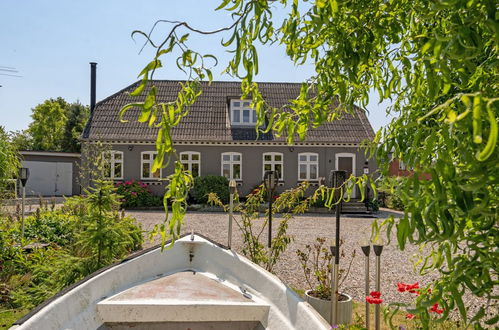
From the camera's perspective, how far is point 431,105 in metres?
1.84

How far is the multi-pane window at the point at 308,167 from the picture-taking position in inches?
840

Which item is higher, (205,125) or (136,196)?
(205,125)

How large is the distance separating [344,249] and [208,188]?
10314mm

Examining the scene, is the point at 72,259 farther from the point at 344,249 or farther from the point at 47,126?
the point at 47,126

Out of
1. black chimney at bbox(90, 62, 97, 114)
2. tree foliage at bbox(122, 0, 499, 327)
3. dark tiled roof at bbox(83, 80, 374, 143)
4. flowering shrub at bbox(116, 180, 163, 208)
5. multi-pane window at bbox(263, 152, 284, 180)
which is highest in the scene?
black chimney at bbox(90, 62, 97, 114)

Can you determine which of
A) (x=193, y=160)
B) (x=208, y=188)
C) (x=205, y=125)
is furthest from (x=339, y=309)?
(x=205, y=125)

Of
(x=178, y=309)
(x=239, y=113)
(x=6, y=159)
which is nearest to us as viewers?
(x=178, y=309)

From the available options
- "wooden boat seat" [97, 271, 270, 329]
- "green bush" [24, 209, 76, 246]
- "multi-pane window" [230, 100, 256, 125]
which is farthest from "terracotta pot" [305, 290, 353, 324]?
"multi-pane window" [230, 100, 256, 125]

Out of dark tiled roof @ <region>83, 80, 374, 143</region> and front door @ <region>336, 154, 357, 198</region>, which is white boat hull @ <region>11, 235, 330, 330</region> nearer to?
dark tiled roof @ <region>83, 80, 374, 143</region>

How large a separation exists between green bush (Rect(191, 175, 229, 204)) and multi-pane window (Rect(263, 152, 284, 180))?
2691 mm

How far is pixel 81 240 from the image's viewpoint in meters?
5.48

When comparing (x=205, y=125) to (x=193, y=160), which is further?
(x=205, y=125)

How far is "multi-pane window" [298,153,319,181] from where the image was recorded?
2134cm

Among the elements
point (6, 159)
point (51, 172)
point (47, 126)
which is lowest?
point (6, 159)
